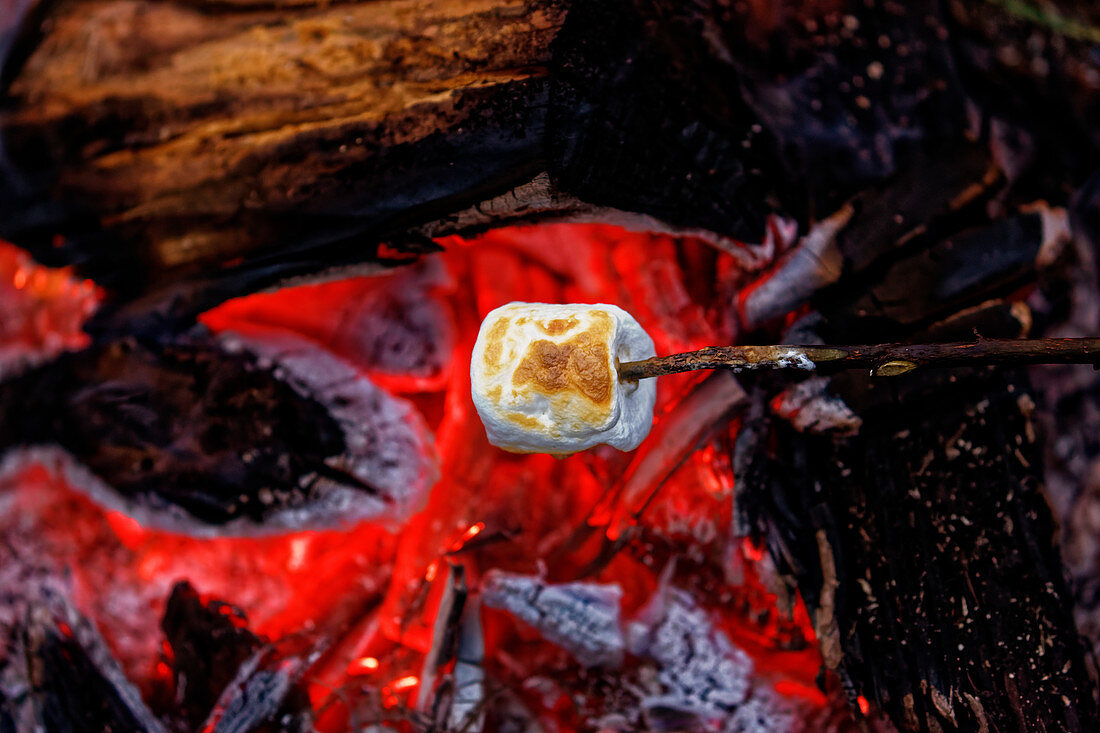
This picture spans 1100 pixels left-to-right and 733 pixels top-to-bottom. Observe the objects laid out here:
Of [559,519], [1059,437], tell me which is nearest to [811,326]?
[559,519]

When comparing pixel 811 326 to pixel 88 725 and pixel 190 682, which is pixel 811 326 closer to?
pixel 190 682

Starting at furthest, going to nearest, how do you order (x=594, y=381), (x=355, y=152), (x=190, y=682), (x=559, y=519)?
1. (x=559, y=519)
2. (x=190, y=682)
3. (x=355, y=152)
4. (x=594, y=381)

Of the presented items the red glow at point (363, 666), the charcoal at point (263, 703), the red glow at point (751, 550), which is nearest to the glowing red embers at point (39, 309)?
the charcoal at point (263, 703)

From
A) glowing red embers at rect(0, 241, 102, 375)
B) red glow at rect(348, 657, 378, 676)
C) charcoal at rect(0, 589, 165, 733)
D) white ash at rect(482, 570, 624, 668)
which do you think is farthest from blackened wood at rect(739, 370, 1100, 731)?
glowing red embers at rect(0, 241, 102, 375)

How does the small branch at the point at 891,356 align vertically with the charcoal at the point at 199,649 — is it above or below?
above

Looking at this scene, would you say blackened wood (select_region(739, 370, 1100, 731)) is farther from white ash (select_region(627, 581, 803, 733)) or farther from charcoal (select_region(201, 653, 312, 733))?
charcoal (select_region(201, 653, 312, 733))

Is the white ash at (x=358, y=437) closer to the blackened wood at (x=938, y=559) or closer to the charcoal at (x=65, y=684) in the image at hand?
the charcoal at (x=65, y=684)

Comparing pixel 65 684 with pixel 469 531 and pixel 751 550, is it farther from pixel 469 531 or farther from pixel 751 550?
pixel 751 550
